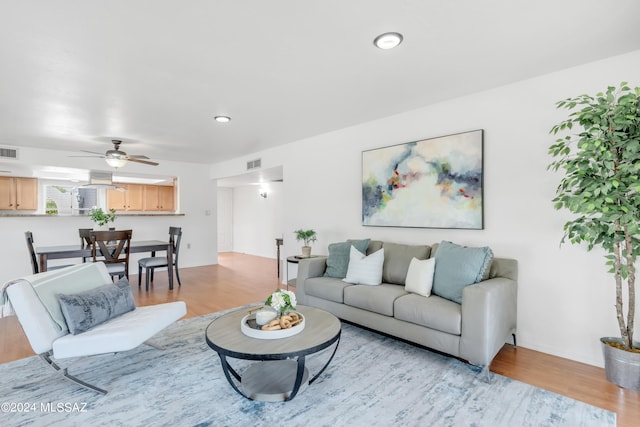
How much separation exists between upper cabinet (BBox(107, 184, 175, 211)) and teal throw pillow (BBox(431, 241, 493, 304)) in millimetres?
7785

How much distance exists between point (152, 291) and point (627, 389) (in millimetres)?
5369

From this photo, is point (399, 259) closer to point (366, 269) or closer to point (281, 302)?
point (366, 269)

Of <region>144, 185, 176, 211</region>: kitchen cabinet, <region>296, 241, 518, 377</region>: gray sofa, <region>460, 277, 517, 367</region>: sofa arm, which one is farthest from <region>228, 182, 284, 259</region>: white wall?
<region>460, 277, 517, 367</region>: sofa arm

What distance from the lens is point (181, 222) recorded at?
6910 mm

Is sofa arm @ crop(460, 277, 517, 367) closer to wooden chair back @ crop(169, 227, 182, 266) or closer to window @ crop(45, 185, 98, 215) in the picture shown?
wooden chair back @ crop(169, 227, 182, 266)

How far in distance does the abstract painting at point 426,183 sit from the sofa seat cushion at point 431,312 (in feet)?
3.06

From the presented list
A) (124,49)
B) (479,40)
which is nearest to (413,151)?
(479,40)

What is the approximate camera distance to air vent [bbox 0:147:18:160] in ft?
16.0

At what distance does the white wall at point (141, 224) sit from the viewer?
509 cm

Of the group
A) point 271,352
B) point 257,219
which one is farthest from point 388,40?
point 257,219

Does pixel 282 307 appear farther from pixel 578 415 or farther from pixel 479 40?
pixel 479 40

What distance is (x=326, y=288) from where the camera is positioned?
3301 mm

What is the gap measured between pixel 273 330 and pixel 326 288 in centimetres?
133

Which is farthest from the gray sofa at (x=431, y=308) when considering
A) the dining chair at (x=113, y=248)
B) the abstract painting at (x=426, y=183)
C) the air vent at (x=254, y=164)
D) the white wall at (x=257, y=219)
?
the white wall at (x=257, y=219)
